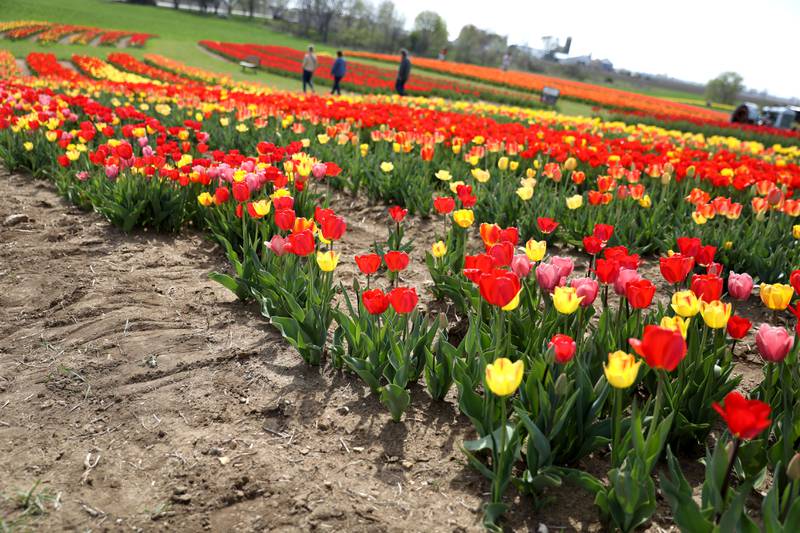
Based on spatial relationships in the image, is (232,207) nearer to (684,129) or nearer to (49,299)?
(49,299)

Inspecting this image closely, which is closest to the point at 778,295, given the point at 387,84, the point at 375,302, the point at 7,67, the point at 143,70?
the point at 375,302

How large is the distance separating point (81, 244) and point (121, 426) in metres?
2.44

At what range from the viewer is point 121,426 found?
8.02ft

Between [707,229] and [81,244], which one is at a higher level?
[707,229]

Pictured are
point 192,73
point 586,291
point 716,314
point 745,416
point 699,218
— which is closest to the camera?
point 745,416

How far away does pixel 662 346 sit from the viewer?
1.63 meters

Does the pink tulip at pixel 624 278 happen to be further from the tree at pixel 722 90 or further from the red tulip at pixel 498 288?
the tree at pixel 722 90

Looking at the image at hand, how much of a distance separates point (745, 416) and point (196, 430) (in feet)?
6.50

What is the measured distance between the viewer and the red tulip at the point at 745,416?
145 cm

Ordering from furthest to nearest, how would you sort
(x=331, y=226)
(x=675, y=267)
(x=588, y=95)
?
(x=588, y=95) < (x=331, y=226) < (x=675, y=267)

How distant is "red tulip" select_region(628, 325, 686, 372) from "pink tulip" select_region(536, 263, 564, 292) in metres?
0.74

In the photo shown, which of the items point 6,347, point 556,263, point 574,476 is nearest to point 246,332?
point 6,347

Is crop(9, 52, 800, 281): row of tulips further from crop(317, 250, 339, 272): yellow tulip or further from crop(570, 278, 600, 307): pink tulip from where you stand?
crop(570, 278, 600, 307): pink tulip

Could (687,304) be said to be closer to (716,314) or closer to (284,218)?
(716,314)
